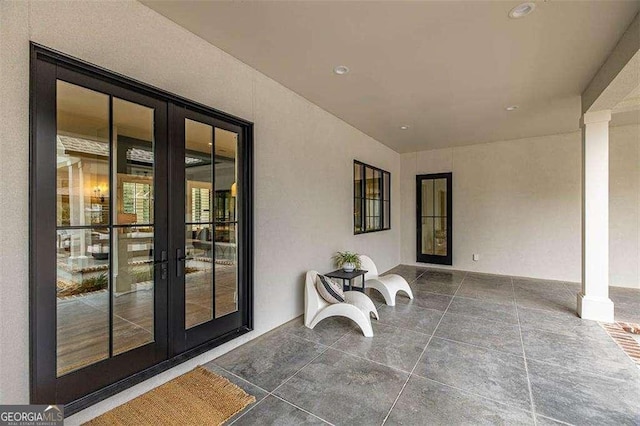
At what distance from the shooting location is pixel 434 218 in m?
7.15

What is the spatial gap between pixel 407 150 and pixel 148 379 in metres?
6.74

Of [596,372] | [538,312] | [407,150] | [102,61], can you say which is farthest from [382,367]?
[407,150]

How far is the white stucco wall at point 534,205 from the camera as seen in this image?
522 centimetres

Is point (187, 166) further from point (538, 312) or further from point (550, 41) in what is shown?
point (538, 312)

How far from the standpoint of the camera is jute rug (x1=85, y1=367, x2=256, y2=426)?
6.23ft

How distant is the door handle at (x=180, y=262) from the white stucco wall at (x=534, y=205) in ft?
20.6

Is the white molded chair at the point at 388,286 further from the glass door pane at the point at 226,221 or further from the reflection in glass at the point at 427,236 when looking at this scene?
the reflection in glass at the point at 427,236

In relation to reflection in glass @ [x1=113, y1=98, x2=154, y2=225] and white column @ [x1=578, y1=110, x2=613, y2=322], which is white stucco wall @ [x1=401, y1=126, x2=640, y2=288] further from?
reflection in glass @ [x1=113, y1=98, x2=154, y2=225]

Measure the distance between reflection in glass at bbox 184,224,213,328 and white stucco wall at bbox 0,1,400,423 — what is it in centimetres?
40

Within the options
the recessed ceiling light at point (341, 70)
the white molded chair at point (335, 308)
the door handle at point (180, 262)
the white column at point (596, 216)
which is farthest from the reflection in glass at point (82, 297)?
the white column at point (596, 216)

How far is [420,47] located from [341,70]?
2.79ft

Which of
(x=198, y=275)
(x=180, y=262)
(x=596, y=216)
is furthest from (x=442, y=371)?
(x=596, y=216)

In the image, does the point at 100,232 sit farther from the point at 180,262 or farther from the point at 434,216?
the point at 434,216

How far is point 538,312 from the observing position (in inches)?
156
